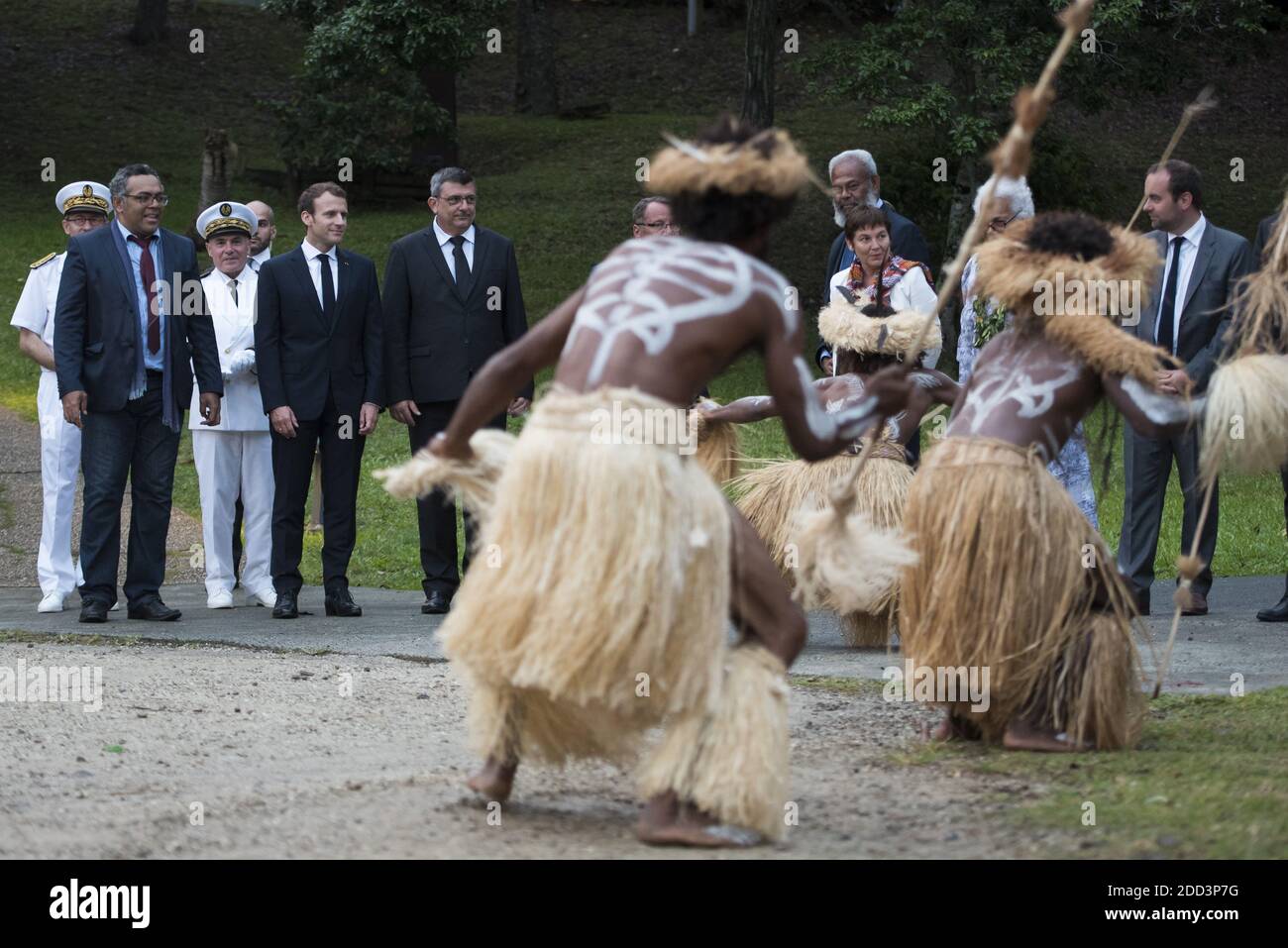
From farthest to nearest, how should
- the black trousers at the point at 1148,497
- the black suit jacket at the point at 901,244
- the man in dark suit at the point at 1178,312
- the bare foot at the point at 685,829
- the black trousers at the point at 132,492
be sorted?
the black trousers at the point at 132,492, the black trousers at the point at 1148,497, the man in dark suit at the point at 1178,312, the black suit jacket at the point at 901,244, the bare foot at the point at 685,829

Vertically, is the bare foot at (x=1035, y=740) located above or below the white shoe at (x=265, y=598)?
above

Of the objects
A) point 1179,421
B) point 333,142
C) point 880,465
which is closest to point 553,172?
point 333,142

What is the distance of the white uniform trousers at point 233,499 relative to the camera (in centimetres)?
925

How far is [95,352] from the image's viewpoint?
865cm

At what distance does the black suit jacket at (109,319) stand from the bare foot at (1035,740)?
16.2ft

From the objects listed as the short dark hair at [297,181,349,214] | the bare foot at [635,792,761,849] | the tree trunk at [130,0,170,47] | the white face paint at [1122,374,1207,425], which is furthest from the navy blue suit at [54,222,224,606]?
the tree trunk at [130,0,170,47]

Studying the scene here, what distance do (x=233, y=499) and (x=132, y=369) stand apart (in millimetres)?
1027

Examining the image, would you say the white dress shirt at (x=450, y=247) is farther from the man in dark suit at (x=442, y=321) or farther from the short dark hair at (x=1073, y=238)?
the short dark hair at (x=1073, y=238)

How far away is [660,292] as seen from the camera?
4324 mm

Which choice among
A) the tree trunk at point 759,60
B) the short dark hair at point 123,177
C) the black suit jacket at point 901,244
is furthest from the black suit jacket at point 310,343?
the tree trunk at point 759,60

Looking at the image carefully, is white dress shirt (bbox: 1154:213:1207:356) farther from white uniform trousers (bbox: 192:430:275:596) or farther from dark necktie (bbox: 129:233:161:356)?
dark necktie (bbox: 129:233:161:356)

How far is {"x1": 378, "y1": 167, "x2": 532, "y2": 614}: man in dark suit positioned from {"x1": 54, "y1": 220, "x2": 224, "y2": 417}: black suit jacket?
101 centimetres

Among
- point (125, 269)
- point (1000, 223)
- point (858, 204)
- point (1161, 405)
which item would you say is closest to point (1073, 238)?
point (1161, 405)
